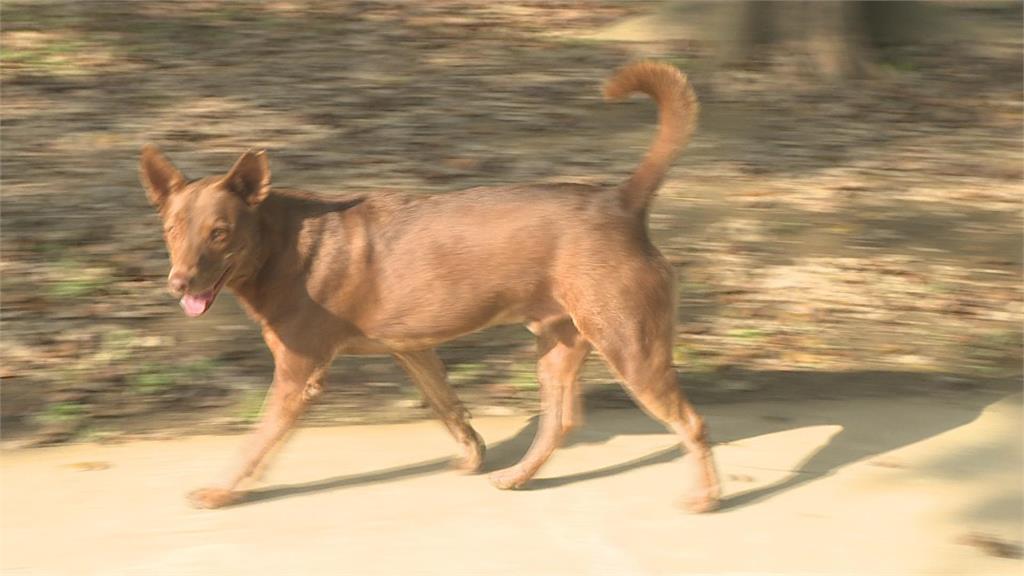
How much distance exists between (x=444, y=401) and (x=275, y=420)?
794 millimetres

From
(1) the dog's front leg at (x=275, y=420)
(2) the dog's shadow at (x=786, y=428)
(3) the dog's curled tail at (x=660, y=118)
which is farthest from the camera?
(2) the dog's shadow at (x=786, y=428)

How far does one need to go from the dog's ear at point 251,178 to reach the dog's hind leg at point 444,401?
1012mm

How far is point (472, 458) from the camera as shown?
5.89 metres

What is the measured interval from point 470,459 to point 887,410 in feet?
7.17

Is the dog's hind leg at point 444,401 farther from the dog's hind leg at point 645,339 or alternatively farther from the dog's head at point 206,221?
the dog's head at point 206,221

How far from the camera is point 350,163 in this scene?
33.6ft

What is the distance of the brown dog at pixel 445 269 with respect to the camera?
5.27 meters

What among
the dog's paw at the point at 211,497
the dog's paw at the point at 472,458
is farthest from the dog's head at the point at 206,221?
the dog's paw at the point at 472,458

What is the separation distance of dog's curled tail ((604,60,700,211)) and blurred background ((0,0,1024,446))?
1.63 meters

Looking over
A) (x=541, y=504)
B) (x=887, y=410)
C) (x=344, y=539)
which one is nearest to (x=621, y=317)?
(x=541, y=504)

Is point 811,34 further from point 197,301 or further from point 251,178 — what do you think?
point 197,301

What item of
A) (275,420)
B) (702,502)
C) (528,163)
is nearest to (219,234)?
(275,420)

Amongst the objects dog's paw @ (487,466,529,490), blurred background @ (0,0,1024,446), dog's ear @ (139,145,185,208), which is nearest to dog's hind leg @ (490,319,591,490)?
dog's paw @ (487,466,529,490)

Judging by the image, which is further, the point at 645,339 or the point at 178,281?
the point at 645,339
